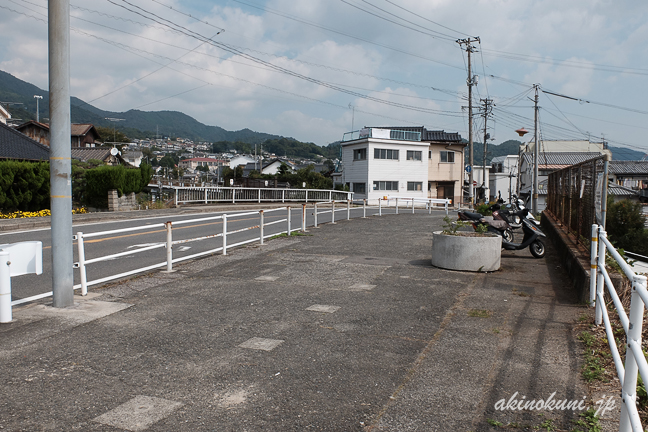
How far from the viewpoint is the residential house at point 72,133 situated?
47.9 m

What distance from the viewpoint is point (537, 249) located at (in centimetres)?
1145

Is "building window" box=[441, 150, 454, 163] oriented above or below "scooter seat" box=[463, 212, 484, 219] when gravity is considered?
above

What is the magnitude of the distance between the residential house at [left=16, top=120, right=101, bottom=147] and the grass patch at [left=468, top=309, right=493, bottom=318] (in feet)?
164

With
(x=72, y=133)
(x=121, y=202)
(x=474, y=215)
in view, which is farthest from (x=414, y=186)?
(x=474, y=215)

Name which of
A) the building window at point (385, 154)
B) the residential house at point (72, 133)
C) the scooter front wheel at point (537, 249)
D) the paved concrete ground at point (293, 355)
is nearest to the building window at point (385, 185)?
the building window at point (385, 154)

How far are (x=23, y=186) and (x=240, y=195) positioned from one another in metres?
12.8

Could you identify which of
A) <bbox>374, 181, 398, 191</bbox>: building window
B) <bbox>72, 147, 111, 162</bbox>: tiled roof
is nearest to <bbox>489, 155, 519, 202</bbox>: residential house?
<bbox>374, 181, 398, 191</bbox>: building window

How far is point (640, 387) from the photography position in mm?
3797

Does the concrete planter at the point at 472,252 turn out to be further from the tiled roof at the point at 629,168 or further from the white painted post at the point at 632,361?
the tiled roof at the point at 629,168

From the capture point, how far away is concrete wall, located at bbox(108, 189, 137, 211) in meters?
24.8

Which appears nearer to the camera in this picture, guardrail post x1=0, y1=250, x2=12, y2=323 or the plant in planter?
guardrail post x1=0, y1=250, x2=12, y2=323

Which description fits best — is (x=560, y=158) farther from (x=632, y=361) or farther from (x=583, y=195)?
(x=632, y=361)

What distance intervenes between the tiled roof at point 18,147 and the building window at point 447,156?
3900 centimetres

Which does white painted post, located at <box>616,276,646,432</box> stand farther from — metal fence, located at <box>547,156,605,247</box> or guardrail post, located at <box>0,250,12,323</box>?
guardrail post, located at <box>0,250,12,323</box>
